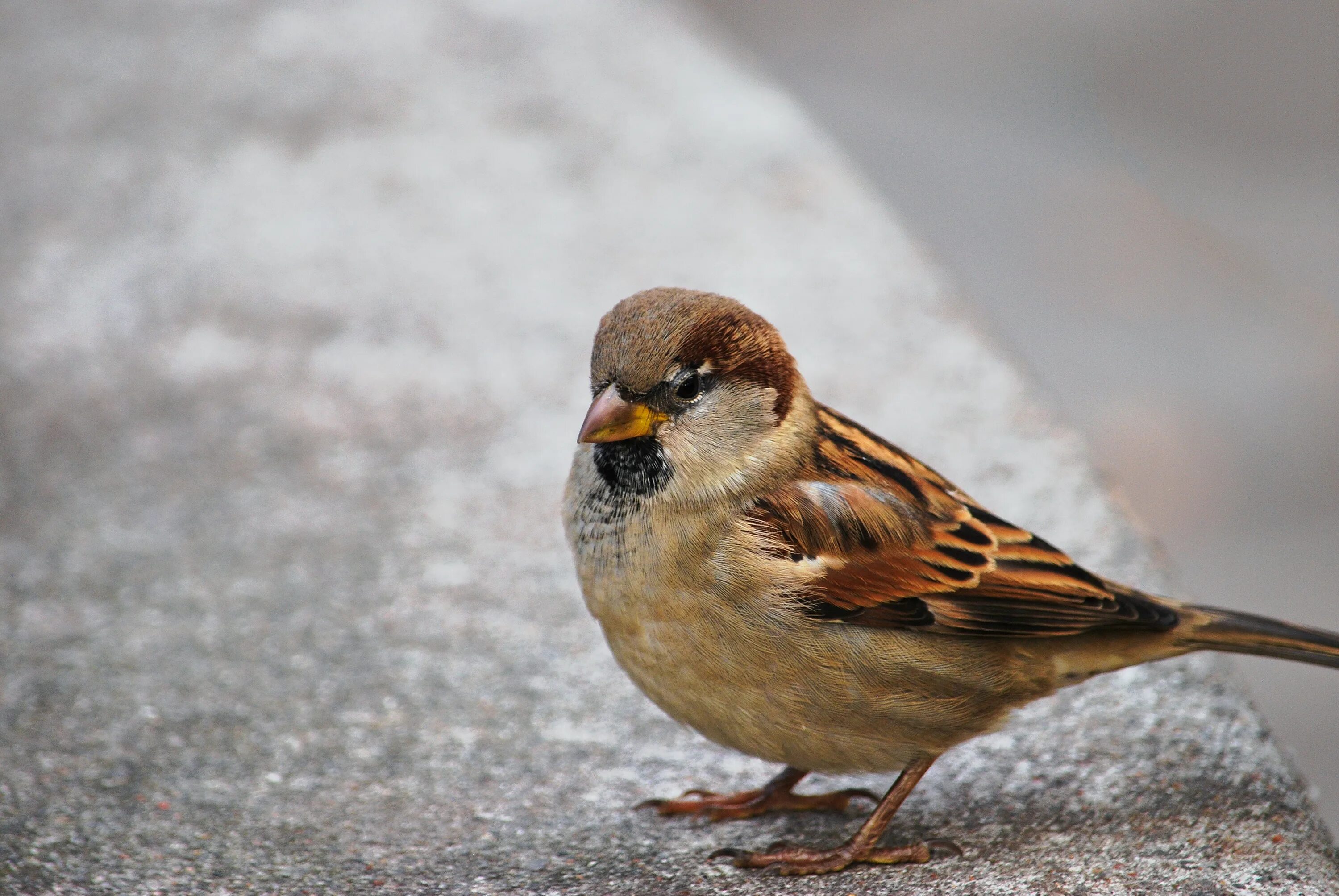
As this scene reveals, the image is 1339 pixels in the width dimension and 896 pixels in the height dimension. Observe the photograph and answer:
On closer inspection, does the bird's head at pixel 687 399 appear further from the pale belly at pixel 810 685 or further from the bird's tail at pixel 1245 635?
the bird's tail at pixel 1245 635

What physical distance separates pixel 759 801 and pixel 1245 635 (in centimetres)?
96

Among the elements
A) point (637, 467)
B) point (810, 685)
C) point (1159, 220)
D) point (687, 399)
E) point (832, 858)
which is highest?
point (1159, 220)

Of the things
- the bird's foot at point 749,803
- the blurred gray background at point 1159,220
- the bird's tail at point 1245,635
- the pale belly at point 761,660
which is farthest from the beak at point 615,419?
the blurred gray background at point 1159,220

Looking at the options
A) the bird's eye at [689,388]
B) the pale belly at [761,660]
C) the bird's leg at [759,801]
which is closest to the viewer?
the pale belly at [761,660]

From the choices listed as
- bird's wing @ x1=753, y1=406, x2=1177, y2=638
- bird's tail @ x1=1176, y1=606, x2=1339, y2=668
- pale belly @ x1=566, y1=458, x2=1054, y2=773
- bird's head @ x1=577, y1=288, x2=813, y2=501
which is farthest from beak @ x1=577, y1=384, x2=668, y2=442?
bird's tail @ x1=1176, y1=606, x2=1339, y2=668

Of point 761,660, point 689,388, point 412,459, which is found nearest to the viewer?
point 761,660

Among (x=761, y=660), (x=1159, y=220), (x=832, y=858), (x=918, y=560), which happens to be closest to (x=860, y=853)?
(x=832, y=858)

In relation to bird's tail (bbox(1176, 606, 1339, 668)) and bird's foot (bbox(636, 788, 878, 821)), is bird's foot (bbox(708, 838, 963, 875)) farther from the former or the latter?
bird's tail (bbox(1176, 606, 1339, 668))

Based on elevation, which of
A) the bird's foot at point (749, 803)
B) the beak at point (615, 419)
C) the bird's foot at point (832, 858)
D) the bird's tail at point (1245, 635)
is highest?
the beak at point (615, 419)

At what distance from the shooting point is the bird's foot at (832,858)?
99.7 inches

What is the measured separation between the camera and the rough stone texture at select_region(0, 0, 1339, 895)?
260 cm

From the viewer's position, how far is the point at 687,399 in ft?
8.53

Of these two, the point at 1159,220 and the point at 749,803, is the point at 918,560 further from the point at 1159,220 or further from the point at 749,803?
the point at 1159,220

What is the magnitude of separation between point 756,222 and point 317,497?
1.99 m
